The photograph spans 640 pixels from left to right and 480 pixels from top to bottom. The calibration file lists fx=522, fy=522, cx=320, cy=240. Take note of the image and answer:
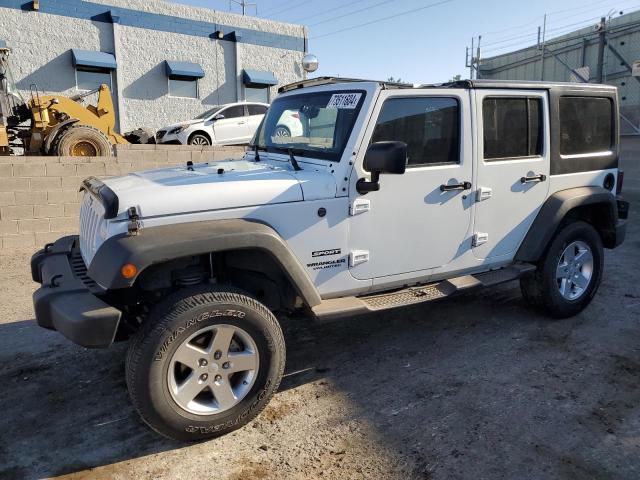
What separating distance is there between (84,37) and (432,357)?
18.3m

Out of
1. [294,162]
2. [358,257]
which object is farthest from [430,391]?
[294,162]

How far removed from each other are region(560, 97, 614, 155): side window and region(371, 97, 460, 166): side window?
4.08ft

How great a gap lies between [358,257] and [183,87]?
18508 millimetres

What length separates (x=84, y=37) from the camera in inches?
704

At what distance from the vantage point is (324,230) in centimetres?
332

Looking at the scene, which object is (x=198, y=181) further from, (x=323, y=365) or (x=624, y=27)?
(x=624, y=27)

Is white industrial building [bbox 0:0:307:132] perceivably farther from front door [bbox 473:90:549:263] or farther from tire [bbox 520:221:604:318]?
tire [bbox 520:221:604:318]

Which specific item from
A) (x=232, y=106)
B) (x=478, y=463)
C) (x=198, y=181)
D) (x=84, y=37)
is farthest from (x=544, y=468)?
(x=84, y=37)

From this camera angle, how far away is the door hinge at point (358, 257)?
3465mm

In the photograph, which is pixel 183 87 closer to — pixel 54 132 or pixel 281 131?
pixel 54 132

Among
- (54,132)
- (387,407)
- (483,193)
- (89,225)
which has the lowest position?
(387,407)

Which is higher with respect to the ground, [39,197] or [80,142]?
[80,142]

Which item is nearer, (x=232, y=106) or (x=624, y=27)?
(x=232, y=106)

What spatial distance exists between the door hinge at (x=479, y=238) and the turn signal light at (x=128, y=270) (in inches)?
101
